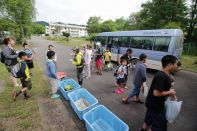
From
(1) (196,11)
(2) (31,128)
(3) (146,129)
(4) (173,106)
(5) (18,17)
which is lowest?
(2) (31,128)

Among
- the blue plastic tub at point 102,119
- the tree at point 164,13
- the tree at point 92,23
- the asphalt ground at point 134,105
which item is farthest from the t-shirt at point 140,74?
the tree at point 92,23

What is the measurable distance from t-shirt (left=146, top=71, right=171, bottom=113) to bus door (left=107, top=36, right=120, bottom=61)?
31.7 ft

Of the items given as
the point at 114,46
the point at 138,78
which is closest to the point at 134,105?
the point at 138,78

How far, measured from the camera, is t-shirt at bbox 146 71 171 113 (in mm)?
2561

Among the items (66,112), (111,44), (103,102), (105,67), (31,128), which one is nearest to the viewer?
(31,128)

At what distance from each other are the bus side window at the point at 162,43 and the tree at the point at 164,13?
58.1 ft

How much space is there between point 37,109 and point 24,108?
0.45 metres

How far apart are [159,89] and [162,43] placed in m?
7.34

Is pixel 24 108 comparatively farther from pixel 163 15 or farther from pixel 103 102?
pixel 163 15

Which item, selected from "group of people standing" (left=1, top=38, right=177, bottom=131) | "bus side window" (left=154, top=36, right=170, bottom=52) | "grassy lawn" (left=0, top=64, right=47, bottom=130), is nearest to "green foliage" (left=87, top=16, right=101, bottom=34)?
"bus side window" (left=154, top=36, right=170, bottom=52)

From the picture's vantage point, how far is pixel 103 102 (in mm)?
5531

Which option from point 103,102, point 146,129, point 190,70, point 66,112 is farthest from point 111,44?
point 146,129

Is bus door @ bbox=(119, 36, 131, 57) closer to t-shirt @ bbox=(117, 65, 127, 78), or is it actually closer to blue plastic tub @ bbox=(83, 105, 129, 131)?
t-shirt @ bbox=(117, 65, 127, 78)

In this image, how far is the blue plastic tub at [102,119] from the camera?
147 inches
